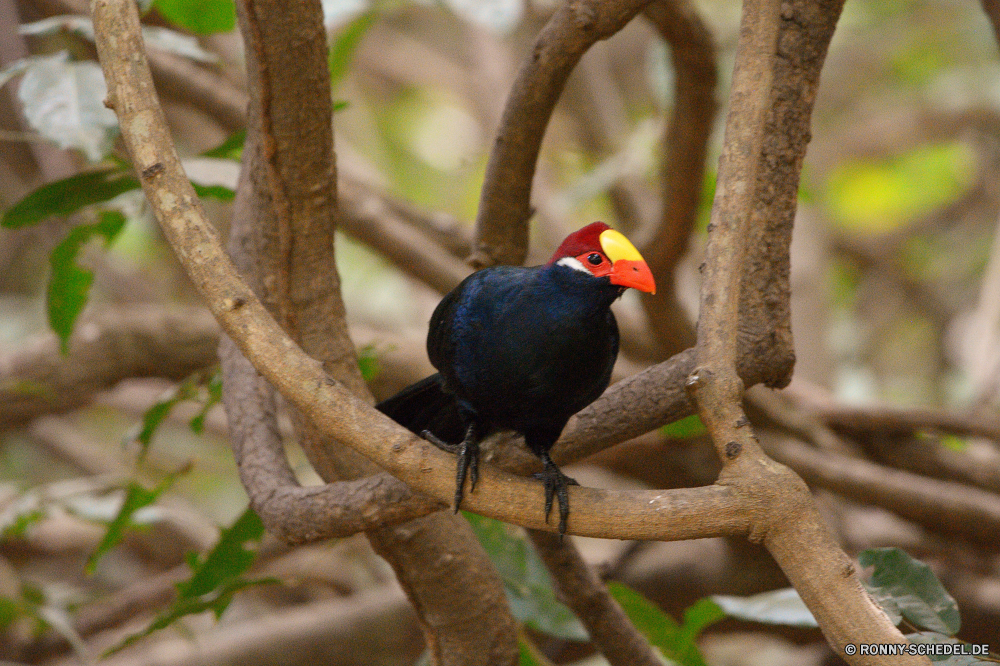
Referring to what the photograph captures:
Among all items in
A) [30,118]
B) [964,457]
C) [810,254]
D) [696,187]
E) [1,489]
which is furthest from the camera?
[810,254]

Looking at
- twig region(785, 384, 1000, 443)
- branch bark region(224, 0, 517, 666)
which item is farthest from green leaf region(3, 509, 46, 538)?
twig region(785, 384, 1000, 443)

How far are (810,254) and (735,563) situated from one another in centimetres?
188

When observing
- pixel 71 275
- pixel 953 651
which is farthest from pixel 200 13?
pixel 953 651

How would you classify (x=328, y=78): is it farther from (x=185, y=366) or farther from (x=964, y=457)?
(x=964, y=457)

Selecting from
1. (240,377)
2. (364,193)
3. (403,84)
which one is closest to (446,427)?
(240,377)

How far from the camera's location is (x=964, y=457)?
11.2 ft

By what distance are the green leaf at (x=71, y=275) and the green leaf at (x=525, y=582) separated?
46.6 inches

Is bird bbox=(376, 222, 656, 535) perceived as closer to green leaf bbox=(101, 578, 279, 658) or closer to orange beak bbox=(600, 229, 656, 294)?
orange beak bbox=(600, 229, 656, 294)

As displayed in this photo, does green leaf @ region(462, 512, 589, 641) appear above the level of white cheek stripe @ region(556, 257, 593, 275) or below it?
below

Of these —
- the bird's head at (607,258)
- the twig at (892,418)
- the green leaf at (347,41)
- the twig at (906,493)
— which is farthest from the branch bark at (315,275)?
the twig at (892,418)

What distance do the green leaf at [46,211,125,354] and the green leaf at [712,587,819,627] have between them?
5.96 ft

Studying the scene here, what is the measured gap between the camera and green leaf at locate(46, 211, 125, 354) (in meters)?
2.20

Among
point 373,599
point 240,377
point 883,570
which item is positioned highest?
point 240,377

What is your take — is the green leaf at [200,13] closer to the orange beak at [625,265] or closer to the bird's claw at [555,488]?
the orange beak at [625,265]
